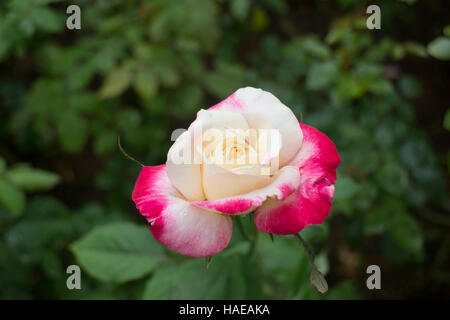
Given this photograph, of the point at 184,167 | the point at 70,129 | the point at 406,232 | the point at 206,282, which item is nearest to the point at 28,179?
the point at 70,129

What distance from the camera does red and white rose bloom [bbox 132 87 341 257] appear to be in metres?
0.45

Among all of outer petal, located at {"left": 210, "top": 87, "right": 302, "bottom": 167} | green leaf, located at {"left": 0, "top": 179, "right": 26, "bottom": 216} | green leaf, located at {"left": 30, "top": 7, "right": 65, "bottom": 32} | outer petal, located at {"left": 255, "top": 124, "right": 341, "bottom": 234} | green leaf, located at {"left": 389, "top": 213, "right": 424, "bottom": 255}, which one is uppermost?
green leaf, located at {"left": 30, "top": 7, "right": 65, "bottom": 32}

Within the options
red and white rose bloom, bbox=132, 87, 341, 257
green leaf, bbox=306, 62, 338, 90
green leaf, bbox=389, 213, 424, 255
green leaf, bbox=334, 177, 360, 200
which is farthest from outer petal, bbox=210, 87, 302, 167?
green leaf, bbox=389, 213, 424, 255

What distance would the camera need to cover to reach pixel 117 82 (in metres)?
1.35

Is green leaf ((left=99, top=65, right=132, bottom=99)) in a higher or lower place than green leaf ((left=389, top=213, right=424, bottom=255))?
higher

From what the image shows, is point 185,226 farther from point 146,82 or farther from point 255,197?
point 146,82

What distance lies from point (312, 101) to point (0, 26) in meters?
1.04

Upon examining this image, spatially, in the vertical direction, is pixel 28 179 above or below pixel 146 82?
below

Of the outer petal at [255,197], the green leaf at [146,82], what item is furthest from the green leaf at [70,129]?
the outer petal at [255,197]

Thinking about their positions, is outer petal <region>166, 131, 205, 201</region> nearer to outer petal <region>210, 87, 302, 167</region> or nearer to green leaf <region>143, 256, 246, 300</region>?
outer petal <region>210, 87, 302, 167</region>

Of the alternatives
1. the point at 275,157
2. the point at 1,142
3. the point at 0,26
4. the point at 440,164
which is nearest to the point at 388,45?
the point at 440,164

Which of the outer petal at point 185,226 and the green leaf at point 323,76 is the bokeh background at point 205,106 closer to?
the green leaf at point 323,76

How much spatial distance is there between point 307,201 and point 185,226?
0.46ft

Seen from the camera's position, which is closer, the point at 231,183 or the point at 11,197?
the point at 231,183
